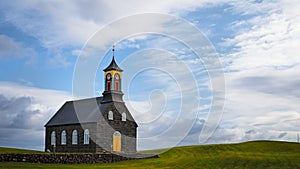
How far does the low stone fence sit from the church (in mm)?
4014

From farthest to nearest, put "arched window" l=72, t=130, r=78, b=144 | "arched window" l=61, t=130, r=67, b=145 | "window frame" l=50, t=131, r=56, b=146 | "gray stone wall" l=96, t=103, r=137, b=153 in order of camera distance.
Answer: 1. "window frame" l=50, t=131, r=56, b=146
2. "arched window" l=61, t=130, r=67, b=145
3. "arched window" l=72, t=130, r=78, b=144
4. "gray stone wall" l=96, t=103, r=137, b=153

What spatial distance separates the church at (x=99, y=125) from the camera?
5600 centimetres

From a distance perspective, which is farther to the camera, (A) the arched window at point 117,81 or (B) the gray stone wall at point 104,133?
(A) the arched window at point 117,81

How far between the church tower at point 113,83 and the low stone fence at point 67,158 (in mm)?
8731

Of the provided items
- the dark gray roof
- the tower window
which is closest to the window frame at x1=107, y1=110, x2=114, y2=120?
the dark gray roof

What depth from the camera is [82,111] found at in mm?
59500

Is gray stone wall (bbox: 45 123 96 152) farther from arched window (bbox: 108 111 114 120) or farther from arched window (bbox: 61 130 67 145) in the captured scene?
arched window (bbox: 108 111 114 120)

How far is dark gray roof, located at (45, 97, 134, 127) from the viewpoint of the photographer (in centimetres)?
5716

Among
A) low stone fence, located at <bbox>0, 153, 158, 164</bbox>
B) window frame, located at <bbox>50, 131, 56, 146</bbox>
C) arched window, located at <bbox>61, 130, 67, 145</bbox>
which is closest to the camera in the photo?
low stone fence, located at <bbox>0, 153, 158, 164</bbox>

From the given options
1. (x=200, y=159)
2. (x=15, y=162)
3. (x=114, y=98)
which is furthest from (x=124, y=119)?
(x=15, y=162)

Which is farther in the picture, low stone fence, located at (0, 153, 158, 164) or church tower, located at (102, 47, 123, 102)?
church tower, located at (102, 47, 123, 102)

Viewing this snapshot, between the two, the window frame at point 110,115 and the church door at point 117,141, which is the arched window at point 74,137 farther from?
the church door at point 117,141

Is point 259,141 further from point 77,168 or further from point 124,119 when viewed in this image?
point 77,168

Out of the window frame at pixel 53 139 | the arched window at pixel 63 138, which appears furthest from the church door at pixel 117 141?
the window frame at pixel 53 139
